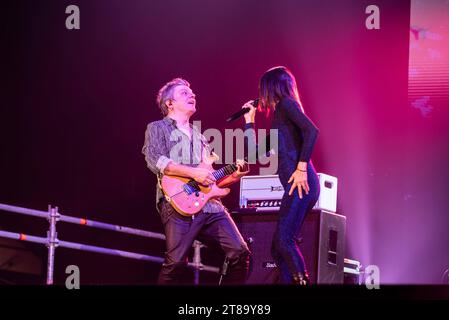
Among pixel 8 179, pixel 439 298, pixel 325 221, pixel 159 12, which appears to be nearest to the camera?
pixel 439 298

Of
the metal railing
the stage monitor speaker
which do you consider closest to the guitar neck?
the stage monitor speaker

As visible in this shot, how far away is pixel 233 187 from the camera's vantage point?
7855 millimetres

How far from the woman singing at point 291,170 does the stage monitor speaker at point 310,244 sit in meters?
0.99

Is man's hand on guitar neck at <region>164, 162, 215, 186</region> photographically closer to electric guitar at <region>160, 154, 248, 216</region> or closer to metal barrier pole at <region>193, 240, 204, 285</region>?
electric guitar at <region>160, 154, 248, 216</region>

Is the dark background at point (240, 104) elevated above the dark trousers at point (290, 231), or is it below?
above

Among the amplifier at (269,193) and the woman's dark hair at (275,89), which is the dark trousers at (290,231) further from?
the amplifier at (269,193)

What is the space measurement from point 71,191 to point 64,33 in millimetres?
1450

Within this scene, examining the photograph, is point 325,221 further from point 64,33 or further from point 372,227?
point 64,33

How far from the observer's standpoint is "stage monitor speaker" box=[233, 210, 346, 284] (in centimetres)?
618

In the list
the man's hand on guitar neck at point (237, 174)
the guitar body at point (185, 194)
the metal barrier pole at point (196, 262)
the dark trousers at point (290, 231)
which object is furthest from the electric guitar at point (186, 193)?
the metal barrier pole at point (196, 262)

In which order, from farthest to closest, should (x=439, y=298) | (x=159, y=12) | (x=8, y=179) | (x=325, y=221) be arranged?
(x=159, y=12), (x=8, y=179), (x=325, y=221), (x=439, y=298)

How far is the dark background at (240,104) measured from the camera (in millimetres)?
7258

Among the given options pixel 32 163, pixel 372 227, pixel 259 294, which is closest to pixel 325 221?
pixel 372 227

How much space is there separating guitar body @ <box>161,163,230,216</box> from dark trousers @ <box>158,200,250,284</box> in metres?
0.05
